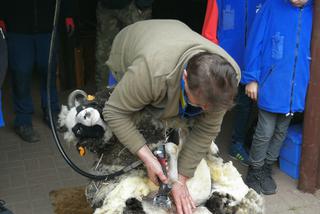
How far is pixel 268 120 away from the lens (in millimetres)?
3672

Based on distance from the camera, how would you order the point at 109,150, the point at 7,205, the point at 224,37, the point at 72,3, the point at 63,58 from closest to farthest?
the point at 109,150 → the point at 7,205 → the point at 224,37 → the point at 72,3 → the point at 63,58

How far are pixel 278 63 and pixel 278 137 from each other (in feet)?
2.18

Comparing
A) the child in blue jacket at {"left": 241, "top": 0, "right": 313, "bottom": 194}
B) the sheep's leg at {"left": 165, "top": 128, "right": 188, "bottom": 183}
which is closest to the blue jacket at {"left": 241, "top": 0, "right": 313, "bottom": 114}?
the child in blue jacket at {"left": 241, "top": 0, "right": 313, "bottom": 194}

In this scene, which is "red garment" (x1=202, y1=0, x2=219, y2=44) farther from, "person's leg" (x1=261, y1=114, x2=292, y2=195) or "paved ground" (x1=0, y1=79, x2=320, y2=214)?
"paved ground" (x1=0, y1=79, x2=320, y2=214)

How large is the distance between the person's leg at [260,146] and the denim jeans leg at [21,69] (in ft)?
7.32

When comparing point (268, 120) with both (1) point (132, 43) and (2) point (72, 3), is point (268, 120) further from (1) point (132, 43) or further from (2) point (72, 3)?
(2) point (72, 3)

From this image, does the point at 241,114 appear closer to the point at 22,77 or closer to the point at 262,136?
the point at 262,136

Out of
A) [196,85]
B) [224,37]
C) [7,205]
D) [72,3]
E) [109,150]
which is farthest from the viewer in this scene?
[72,3]

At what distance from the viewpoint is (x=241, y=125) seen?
167 inches

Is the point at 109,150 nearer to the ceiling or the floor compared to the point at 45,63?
nearer to the ceiling

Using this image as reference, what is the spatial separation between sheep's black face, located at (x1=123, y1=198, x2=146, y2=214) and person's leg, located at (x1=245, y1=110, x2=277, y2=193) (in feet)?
5.53

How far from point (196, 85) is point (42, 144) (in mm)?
2833

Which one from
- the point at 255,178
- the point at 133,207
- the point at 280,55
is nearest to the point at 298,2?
the point at 280,55

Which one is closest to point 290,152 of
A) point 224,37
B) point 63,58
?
point 224,37
